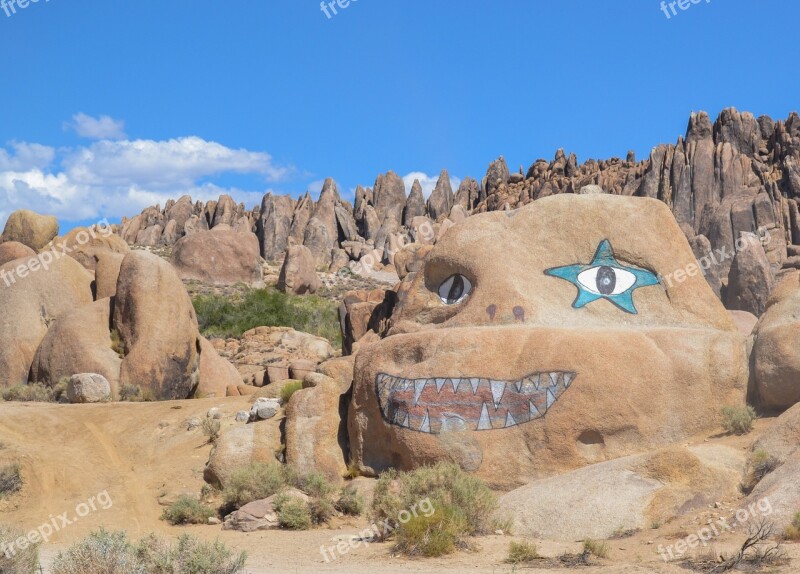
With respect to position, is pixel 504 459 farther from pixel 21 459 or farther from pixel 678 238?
pixel 21 459

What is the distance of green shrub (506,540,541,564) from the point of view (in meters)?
8.77

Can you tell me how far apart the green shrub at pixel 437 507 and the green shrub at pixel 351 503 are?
538 mm

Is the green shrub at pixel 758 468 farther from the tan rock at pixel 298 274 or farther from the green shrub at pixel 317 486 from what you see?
the tan rock at pixel 298 274

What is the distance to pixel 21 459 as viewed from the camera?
544 inches

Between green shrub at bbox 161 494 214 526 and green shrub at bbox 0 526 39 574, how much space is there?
4.97 m

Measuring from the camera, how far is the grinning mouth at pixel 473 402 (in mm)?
12266

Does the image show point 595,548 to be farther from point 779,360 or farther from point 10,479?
point 10,479

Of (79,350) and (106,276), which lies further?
(106,276)

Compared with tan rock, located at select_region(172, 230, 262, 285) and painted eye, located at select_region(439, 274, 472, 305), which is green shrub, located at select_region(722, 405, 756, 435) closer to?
painted eye, located at select_region(439, 274, 472, 305)

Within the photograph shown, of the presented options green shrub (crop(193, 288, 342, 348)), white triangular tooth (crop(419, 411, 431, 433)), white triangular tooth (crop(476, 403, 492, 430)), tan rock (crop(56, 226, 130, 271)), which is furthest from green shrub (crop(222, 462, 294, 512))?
green shrub (crop(193, 288, 342, 348))

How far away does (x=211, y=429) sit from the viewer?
1550cm

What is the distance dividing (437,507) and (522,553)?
4.69ft

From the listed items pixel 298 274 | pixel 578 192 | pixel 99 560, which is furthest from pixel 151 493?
pixel 578 192

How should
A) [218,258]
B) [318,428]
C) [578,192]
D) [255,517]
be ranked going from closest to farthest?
1. [255,517]
2. [318,428]
3. [218,258]
4. [578,192]
